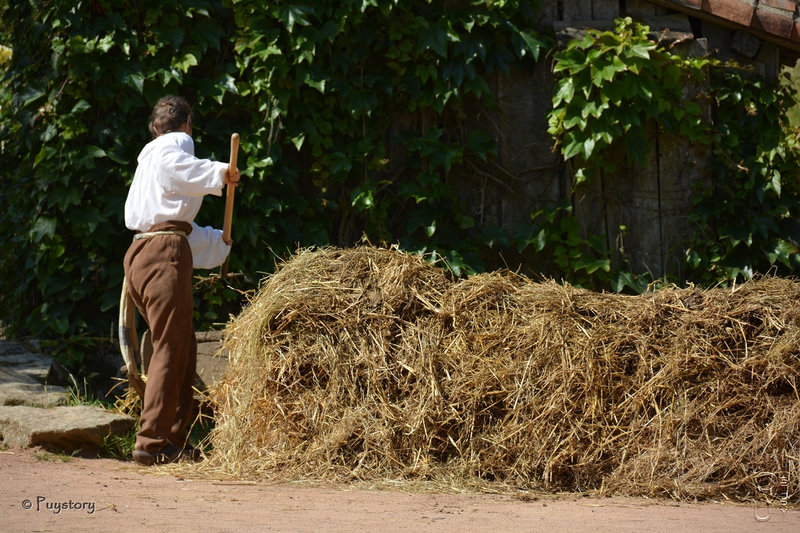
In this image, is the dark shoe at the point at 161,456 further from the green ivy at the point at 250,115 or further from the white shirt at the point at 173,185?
the green ivy at the point at 250,115

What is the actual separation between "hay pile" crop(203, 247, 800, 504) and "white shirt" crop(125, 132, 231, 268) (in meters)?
0.59

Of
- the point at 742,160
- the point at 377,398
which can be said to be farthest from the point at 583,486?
A: the point at 742,160

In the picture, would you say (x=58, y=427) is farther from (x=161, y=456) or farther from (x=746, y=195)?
(x=746, y=195)

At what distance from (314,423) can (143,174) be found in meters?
1.58

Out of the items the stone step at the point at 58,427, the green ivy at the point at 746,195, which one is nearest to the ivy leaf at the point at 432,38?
the green ivy at the point at 746,195

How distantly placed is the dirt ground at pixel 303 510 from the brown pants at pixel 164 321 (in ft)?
1.43

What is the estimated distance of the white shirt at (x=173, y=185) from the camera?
4.69 metres

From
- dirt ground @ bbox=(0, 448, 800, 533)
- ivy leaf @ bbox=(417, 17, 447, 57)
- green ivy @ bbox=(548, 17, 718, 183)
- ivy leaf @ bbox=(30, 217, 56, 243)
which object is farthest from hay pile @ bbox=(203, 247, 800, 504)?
ivy leaf @ bbox=(30, 217, 56, 243)

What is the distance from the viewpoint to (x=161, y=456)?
186 inches

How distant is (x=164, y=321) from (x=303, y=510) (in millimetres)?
1601

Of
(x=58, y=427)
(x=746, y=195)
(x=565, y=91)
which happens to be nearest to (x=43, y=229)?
(x=58, y=427)

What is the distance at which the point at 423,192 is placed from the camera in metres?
6.33

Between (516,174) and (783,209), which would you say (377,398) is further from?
(783,209)

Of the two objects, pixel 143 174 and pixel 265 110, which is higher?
pixel 265 110
